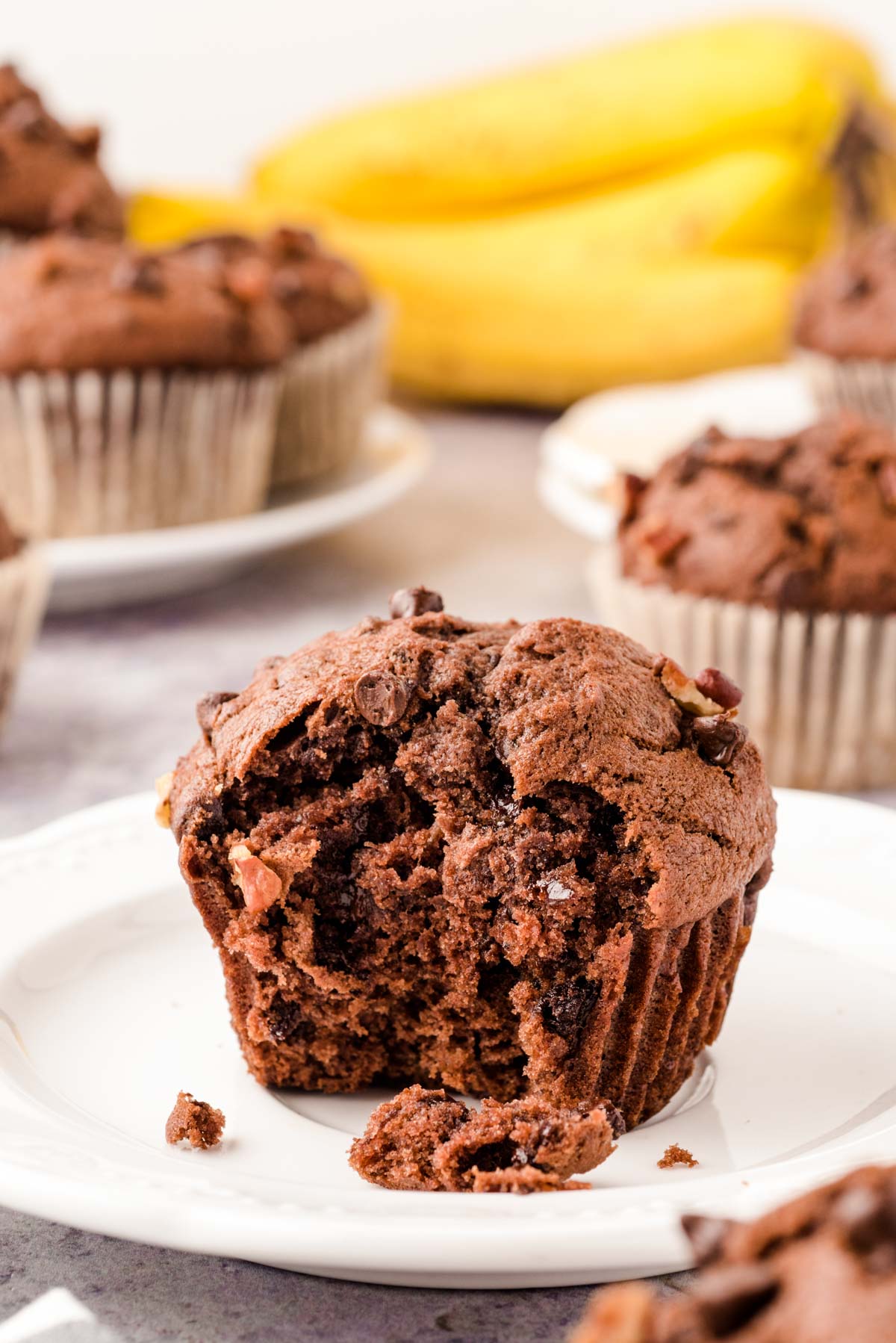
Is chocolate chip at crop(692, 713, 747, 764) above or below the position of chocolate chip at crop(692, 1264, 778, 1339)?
below

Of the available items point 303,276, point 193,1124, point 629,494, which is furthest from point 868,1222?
point 303,276

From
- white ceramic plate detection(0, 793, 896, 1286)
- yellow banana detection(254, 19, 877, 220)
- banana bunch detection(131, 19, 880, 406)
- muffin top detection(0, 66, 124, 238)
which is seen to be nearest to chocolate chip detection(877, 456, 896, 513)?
white ceramic plate detection(0, 793, 896, 1286)

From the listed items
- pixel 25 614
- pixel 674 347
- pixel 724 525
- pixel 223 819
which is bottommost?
pixel 674 347

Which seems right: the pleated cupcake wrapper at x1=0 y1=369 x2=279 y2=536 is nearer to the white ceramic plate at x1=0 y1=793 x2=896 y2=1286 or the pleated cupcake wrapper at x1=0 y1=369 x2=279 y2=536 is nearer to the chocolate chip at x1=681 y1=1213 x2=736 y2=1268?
the white ceramic plate at x1=0 y1=793 x2=896 y2=1286

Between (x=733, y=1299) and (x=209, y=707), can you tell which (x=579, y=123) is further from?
(x=733, y=1299)

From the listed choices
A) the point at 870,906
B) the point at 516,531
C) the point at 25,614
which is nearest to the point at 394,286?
the point at 516,531

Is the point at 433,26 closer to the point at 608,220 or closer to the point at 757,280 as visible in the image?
the point at 608,220
